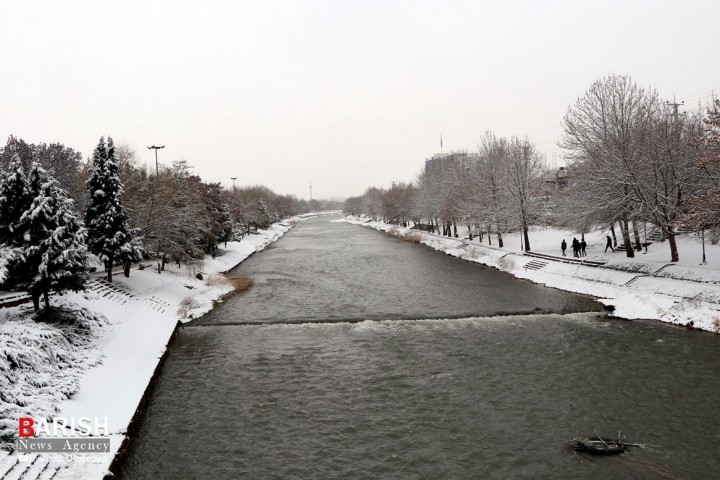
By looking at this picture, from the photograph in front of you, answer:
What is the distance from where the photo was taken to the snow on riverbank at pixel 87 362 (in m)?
11.1

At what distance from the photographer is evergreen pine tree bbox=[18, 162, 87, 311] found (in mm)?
18188

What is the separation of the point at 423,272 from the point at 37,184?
2915cm

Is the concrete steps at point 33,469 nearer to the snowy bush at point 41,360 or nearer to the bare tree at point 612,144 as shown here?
the snowy bush at point 41,360

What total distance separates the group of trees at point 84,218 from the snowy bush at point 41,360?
1612mm

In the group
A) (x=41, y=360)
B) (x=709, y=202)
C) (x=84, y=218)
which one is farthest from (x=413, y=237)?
(x=41, y=360)

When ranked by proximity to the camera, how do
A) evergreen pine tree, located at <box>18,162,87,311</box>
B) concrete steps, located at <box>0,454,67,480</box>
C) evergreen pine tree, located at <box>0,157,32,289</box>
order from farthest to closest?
evergreen pine tree, located at <box>0,157,32,289</box>, evergreen pine tree, located at <box>18,162,87,311</box>, concrete steps, located at <box>0,454,67,480</box>

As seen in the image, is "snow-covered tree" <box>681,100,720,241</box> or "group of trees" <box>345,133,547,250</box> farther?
"group of trees" <box>345,133,547,250</box>

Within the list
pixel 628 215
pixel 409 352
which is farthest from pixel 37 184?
pixel 628 215

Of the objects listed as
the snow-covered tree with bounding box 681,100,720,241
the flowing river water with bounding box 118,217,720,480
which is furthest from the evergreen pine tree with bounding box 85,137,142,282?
the snow-covered tree with bounding box 681,100,720,241

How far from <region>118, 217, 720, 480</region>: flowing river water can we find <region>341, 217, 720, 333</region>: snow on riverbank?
136 cm

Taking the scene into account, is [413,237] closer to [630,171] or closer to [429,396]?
[630,171]

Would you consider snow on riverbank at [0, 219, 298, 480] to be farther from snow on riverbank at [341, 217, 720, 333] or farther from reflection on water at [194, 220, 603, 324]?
snow on riverbank at [341, 217, 720, 333]

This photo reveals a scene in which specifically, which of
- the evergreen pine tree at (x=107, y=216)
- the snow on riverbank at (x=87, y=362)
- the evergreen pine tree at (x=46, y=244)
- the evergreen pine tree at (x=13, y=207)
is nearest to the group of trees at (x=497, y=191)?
the snow on riverbank at (x=87, y=362)

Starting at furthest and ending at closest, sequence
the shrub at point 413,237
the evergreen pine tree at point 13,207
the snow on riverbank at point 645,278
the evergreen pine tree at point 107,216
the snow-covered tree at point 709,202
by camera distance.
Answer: the shrub at point 413,237, the evergreen pine tree at point 107,216, the snow on riverbank at point 645,278, the snow-covered tree at point 709,202, the evergreen pine tree at point 13,207
